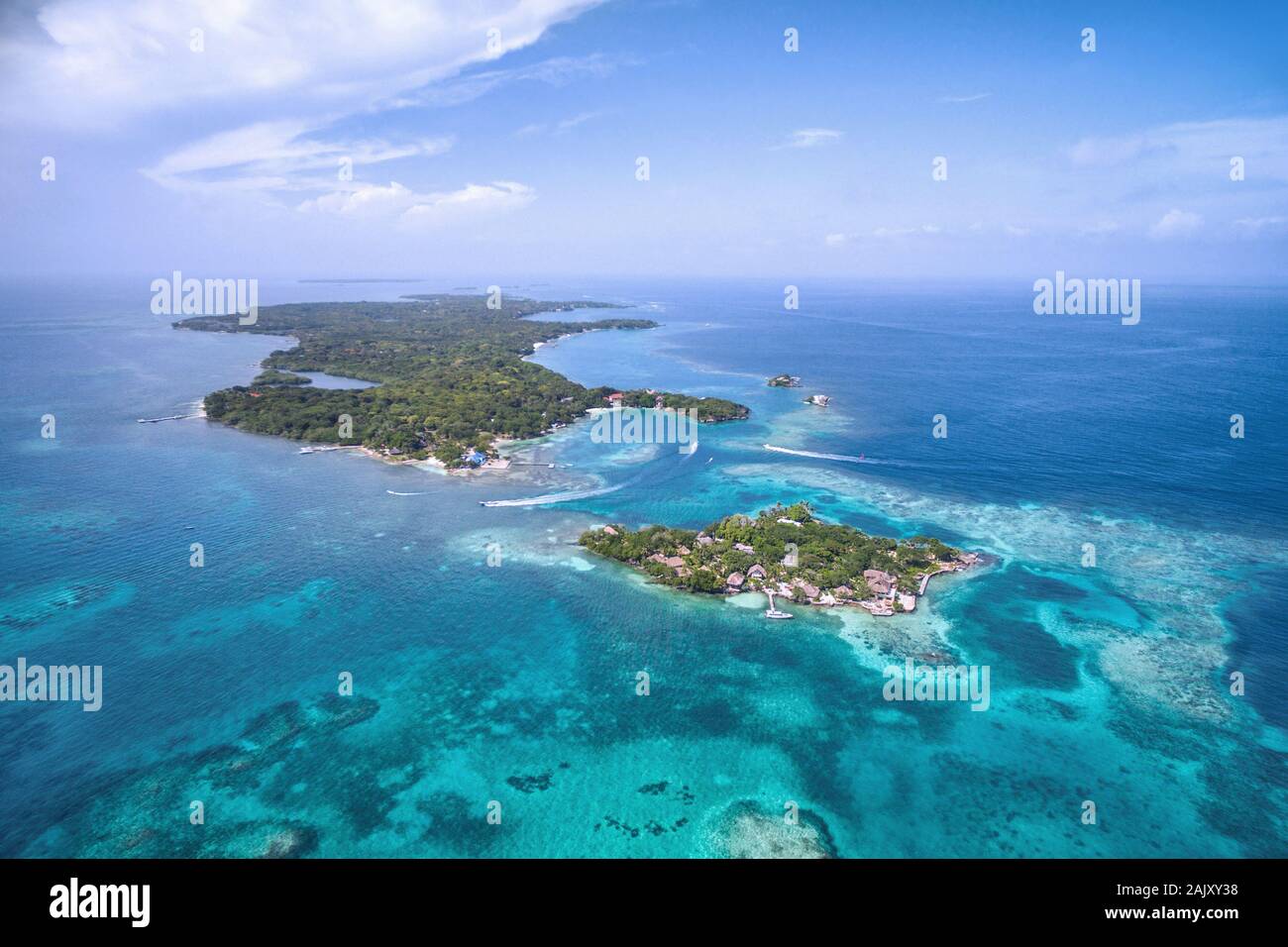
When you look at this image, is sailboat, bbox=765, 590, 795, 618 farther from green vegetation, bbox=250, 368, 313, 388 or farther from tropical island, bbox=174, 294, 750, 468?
green vegetation, bbox=250, 368, 313, 388

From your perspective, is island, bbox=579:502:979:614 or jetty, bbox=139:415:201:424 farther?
jetty, bbox=139:415:201:424

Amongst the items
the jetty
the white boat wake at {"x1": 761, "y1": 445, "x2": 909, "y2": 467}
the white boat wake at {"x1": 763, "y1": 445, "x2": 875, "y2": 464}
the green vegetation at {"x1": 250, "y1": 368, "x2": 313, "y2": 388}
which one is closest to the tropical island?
the green vegetation at {"x1": 250, "y1": 368, "x2": 313, "y2": 388}

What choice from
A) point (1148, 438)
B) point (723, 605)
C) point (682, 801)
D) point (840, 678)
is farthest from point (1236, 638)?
point (1148, 438)

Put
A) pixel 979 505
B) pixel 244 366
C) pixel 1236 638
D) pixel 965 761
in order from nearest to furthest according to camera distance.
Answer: pixel 965 761, pixel 1236 638, pixel 979 505, pixel 244 366

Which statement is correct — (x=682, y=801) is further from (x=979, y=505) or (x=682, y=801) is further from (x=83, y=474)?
(x=83, y=474)

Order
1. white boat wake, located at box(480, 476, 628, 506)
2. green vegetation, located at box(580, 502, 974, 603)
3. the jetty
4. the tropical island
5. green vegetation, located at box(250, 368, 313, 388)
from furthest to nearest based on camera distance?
1. green vegetation, located at box(250, 368, 313, 388)
2. the jetty
3. the tropical island
4. white boat wake, located at box(480, 476, 628, 506)
5. green vegetation, located at box(580, 502, 974, 603)

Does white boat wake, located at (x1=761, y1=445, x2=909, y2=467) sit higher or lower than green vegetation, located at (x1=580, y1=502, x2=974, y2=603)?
higher
